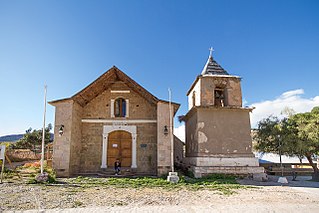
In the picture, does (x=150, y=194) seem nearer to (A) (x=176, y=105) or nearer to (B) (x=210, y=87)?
(A) (x=176, y=105)

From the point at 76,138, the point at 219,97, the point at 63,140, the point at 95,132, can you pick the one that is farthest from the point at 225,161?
the point at 63,140

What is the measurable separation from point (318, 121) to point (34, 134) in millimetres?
33829

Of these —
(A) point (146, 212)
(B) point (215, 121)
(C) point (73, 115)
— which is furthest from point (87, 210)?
(B) point (215, 121)

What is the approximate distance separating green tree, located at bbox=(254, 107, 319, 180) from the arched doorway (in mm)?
8971

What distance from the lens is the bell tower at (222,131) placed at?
11977 mm

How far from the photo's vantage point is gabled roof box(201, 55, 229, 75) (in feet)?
46.4

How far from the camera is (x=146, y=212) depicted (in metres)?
5.02

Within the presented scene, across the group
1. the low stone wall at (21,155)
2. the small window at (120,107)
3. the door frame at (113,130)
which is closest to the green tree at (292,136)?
the door frame at (113,130)

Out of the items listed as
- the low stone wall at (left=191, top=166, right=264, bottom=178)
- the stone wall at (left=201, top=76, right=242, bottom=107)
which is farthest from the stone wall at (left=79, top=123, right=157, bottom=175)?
the stone wall at (left=201, top=76, right=242, bottom=107)

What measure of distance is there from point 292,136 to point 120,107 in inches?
429

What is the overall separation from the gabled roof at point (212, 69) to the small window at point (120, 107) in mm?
5533

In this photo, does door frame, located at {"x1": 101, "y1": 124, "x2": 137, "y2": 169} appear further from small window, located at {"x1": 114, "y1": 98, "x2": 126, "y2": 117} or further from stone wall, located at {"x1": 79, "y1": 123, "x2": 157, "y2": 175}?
small window, located at {"x1": 114, "y1": 98, "x2": 126, "y2": 117}

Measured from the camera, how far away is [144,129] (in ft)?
45.2

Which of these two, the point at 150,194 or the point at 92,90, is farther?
the point at 92,90
